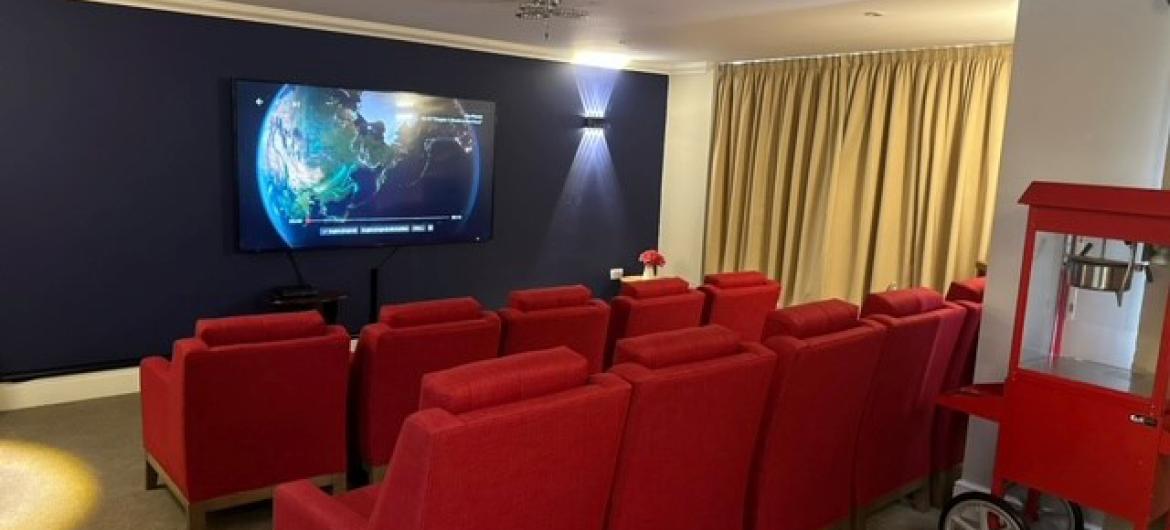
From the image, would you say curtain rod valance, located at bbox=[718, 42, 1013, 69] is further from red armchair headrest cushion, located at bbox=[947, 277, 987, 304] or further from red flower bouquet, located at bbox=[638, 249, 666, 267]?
red armchair headrest cushion, located at bbox=[947, 277, 987, 304]

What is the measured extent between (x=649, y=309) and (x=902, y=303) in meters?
1.27

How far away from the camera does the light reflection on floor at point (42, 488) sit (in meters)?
3.34

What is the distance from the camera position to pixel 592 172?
7406 millimetres

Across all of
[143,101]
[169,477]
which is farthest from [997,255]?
[143,101]

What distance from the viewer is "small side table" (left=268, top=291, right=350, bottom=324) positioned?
17.7ft

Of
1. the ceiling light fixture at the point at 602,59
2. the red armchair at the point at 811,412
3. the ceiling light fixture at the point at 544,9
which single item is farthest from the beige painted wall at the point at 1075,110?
the ceiling light fixture at the point at 602,59

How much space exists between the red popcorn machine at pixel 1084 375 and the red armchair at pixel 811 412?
0.45 metres

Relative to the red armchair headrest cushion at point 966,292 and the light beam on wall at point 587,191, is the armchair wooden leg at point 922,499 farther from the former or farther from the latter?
the light beam on wall at point 587,191

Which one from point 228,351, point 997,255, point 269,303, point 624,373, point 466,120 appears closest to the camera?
point 624,373

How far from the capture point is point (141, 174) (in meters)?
5.05

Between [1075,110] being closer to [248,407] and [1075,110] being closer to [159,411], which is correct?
[248,407]

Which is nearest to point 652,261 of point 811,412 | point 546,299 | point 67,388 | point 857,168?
point 857,168

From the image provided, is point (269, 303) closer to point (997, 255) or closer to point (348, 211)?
point (348, 211)

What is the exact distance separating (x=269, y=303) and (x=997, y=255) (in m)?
4.57
